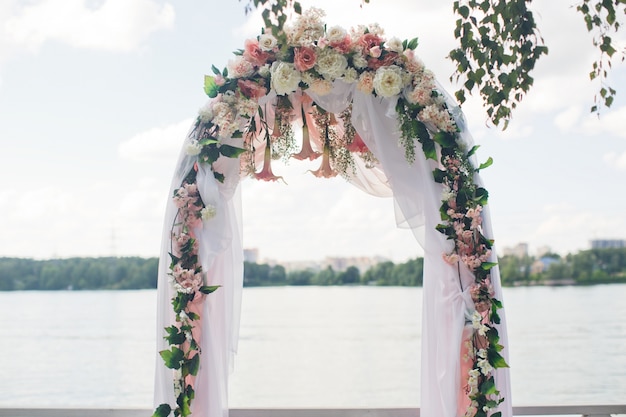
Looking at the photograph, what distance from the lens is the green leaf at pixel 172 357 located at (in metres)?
3.43

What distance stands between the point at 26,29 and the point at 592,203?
24.3 meters

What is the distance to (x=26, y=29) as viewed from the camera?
31.6 m

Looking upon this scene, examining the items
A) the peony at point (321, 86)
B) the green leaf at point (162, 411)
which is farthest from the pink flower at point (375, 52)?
the green leaf at point (162, 411)

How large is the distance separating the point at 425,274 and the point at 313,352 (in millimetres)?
26179

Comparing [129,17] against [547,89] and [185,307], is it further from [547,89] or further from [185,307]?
[185,307]

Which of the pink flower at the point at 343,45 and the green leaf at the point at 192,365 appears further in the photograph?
the pink flower at the point at 343,45

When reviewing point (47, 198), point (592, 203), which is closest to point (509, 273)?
point (592, 203)

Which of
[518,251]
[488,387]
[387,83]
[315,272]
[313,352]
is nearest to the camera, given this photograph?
[488,387]

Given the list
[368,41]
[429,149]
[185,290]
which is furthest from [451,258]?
[185,290]

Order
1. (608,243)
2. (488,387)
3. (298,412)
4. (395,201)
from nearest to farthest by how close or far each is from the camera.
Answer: (488,387) < (395,201) < (298,412) < (608,243)

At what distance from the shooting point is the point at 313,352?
1154 inches

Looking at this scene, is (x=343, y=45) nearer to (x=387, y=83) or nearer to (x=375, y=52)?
(x=375, y=52)

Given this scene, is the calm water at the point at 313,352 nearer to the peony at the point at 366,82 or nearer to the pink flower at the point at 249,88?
the pink flower at the point at 249,88

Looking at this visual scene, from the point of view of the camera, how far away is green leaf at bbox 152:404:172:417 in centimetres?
347
